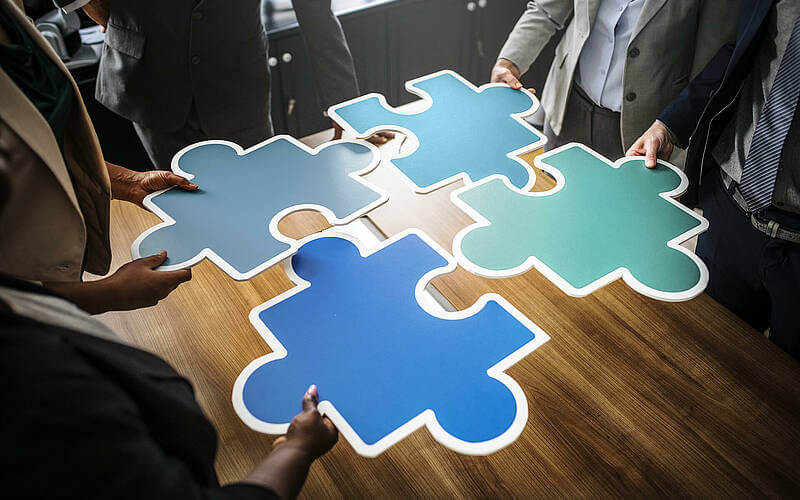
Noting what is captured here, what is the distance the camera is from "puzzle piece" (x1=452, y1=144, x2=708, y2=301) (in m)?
1.34

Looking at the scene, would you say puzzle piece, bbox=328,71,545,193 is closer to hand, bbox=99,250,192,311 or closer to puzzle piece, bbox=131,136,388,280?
puzzle piece, bbox=131,136,388,280

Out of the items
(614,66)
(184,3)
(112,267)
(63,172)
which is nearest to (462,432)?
(63,172)

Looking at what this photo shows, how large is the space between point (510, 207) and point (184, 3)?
125 centimetres

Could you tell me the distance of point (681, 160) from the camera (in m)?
2.08

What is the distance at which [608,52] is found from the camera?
6.61 ft

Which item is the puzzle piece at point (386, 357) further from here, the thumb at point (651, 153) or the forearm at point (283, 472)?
the thumb at point (651, 153)

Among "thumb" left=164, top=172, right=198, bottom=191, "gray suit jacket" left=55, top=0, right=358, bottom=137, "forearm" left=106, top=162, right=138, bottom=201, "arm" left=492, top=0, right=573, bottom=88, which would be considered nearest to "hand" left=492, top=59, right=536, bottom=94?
"arm" left=492, top=0, right=573, bottom=88

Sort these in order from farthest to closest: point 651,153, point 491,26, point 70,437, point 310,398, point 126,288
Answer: point 491,26, point 651,153, point 126,288, point 310,398, point 70,437

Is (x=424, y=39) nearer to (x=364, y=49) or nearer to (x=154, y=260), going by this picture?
(x=364, y=49)

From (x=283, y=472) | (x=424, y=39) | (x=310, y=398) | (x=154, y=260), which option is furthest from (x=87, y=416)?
(x=424, y=39)

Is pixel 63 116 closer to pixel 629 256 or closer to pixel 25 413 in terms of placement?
pixel 25 413

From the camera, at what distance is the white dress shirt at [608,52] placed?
1935 millimetres

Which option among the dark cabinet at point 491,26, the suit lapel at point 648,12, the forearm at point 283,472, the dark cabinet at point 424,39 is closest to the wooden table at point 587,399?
the forearm at point 283,472

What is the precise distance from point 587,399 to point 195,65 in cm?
163
